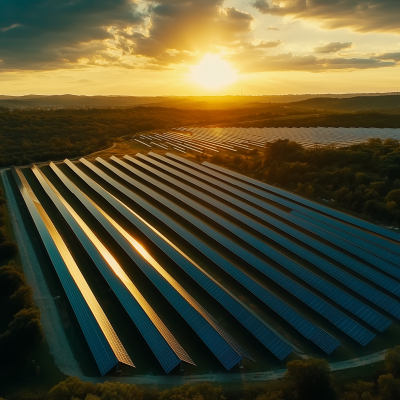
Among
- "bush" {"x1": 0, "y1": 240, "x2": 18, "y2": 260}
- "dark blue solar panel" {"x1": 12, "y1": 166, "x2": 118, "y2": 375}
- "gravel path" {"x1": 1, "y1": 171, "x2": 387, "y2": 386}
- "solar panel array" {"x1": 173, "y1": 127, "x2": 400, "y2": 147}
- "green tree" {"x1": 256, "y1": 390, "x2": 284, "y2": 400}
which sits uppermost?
"solar panel array" {"x1": 173, "y1": 127, "x2": 400, "y2": 147}

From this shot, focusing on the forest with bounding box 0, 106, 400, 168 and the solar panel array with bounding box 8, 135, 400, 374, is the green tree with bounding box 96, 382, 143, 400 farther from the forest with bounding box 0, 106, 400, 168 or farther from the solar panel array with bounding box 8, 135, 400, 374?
the forest with bounding box 0, 106, 400, 168

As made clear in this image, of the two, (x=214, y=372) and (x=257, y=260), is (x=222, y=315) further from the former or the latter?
(x=257, y=260)

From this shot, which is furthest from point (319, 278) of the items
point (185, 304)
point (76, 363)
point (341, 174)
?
point (341, 174)

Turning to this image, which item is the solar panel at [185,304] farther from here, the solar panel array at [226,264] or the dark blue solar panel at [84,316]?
the dark blue solar panel at [84,316]

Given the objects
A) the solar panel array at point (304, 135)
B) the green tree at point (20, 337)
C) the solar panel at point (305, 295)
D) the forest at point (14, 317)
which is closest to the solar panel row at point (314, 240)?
the solar panel at point (305, 295)

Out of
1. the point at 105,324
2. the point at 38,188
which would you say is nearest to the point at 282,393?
the point at 105,324

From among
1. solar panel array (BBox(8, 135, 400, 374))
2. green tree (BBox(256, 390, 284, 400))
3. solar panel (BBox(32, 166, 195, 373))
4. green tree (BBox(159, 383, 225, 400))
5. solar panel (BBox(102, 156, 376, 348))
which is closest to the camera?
green tree (BBox(159, 383, 225, 400))

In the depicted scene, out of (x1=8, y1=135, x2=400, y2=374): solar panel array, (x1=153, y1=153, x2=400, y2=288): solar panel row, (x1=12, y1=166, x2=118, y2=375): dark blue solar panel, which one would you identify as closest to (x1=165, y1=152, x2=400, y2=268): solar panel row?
(x1=153, y1=153, x2=400, y2=288): solar panel row
